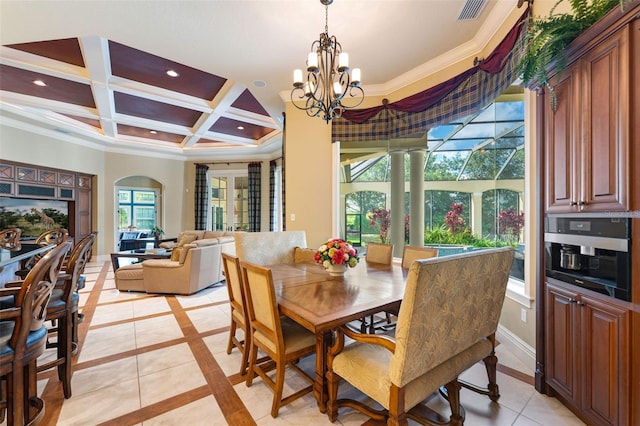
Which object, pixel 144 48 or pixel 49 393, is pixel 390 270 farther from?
pixel 144 48

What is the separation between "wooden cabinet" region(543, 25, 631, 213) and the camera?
1.34 m

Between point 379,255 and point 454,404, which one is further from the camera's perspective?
point 379,255

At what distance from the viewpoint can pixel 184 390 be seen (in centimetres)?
197

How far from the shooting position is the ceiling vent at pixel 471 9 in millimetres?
2449

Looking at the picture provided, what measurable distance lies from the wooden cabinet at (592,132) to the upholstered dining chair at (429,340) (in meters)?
0.53

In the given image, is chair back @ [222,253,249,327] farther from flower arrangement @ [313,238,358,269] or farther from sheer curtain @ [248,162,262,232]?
sheer curtain @ [248,162,262,232]

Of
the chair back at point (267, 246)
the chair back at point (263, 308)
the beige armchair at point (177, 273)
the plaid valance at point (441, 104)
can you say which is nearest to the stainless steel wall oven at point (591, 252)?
the plaid valance at point (441, 104)

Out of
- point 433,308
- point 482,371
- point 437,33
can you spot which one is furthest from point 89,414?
point 437,33

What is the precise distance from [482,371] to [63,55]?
5696mm

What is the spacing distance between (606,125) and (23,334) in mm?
3044

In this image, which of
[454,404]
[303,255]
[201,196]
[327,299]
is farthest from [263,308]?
[201,196]

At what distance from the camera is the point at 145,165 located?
7.64 m

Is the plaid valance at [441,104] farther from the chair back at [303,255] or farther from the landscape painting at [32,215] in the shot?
the landscape painting at [32,215]

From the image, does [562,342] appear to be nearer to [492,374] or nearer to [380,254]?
[492,374]
